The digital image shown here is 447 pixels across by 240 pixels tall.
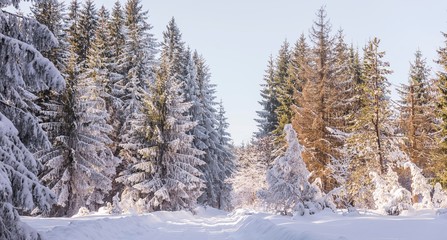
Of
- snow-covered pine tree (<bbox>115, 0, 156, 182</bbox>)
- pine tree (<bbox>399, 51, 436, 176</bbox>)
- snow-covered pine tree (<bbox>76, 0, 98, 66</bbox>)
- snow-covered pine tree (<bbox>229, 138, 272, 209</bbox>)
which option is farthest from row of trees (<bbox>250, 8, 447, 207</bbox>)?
snow-covered pine tree (<bbox>76, 0, 98, 66</bbox>)

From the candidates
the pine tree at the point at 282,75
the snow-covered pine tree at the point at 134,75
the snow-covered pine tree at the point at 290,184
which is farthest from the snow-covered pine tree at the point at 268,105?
the snow-covered pine tree at the point at 290,184

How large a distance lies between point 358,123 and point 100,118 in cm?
1662

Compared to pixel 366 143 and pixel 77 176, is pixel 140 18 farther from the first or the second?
pixel 366 143

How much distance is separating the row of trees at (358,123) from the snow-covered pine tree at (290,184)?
286 cm

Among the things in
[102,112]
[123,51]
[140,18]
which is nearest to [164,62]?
[102,112]

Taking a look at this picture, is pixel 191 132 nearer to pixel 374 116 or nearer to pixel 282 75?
pixel 282 75

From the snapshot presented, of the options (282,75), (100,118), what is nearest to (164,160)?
(100,118)

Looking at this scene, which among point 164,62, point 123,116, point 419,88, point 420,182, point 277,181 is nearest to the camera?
point 420,182

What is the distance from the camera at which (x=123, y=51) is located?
3500 centimetres

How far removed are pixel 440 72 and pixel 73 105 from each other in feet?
78.7

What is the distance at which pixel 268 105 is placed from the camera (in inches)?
1746

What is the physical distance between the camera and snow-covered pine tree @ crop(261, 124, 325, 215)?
725 inches

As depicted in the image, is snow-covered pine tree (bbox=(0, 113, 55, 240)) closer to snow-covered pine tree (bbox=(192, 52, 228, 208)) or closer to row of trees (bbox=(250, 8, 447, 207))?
row of trees (bbox=(250, 8, 447, 207))

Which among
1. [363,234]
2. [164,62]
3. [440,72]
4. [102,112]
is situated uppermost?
[164,62]
